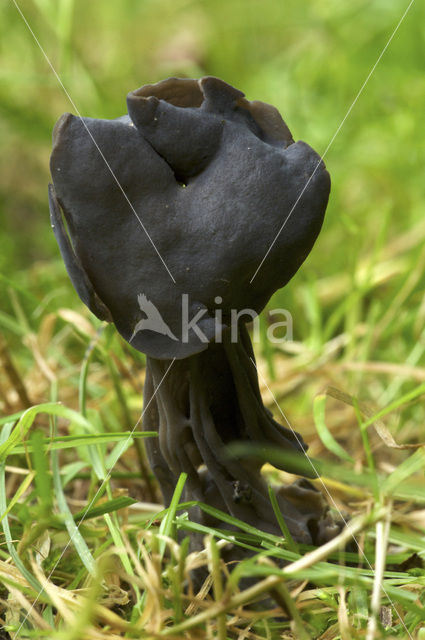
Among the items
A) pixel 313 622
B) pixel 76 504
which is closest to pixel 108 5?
pixel 76 504

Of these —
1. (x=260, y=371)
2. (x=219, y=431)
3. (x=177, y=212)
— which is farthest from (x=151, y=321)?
(x=260, y=371)

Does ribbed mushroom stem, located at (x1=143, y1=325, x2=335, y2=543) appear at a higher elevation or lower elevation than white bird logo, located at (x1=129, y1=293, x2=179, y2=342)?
lower

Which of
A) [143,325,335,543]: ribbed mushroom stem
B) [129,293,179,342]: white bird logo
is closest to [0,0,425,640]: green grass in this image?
[143,325,335,543]: ribbed mushroom stem

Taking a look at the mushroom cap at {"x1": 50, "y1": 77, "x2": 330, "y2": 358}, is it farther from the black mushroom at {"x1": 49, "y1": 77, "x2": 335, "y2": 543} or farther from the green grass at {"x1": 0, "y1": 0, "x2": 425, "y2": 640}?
the green grass at {"x1": 0, "y1": 0, "x2": 425, "y2": 640}

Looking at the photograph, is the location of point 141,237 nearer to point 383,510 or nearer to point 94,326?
point 383,510

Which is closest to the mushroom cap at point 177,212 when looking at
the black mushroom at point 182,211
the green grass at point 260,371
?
the black mushroom at point 182,211

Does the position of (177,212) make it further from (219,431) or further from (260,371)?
(260,371)

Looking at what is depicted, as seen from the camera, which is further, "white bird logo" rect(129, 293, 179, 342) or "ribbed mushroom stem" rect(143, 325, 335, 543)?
"ribbed mushroom stem" rect(143, 325, 335, 543)

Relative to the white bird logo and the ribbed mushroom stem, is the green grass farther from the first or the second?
the white bird logo
